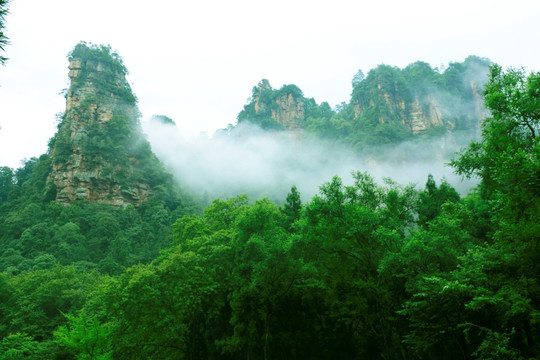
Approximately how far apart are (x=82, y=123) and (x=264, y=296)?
69.7m

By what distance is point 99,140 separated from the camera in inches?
2697

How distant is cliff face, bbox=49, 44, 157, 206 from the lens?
64188 millimetres

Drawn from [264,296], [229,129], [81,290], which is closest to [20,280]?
[81,290]

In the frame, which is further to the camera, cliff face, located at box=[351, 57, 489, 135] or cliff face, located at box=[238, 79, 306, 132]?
cliff face, located at box=[238, 79, 306, 132]

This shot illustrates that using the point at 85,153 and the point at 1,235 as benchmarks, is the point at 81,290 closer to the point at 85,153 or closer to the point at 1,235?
the point at 1,235

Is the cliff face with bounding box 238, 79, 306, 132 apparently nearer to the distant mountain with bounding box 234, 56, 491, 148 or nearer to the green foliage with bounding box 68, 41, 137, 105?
the distant mountain with bounding box 234, 56, 491, 148

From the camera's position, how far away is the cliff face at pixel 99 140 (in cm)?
6419

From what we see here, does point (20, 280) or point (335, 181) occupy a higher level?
point (335, 181)

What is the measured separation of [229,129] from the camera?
117312mm

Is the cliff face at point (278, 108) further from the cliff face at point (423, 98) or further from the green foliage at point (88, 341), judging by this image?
the green foliage at point (88, 341)

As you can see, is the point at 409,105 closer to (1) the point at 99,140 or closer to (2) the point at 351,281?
(1) the point at 99,140

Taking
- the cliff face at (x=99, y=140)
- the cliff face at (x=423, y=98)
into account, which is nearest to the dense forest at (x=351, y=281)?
the cliff face at (x=99, y=140)

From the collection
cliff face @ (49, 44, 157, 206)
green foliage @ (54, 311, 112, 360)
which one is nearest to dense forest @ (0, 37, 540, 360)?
green foliage @ (54, 311, 112, 360)

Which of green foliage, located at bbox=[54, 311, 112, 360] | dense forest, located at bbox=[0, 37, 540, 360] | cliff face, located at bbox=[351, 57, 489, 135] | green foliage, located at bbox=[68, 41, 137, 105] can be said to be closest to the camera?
dense forest, located at bbox=[0, 37, 540, 360]
